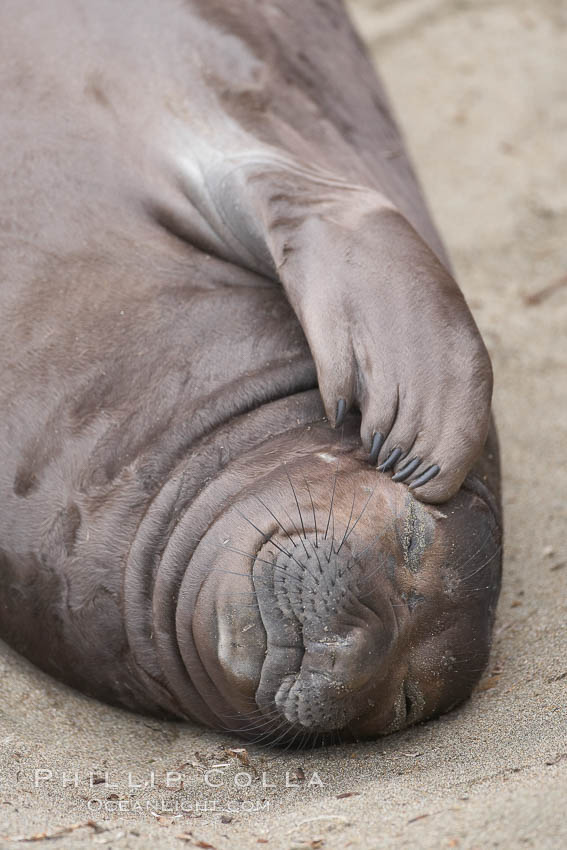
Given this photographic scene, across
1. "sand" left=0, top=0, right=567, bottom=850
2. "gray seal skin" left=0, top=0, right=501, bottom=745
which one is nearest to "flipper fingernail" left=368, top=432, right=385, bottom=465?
"gray seal skin" left=0, top=0, right=501, bottom=745

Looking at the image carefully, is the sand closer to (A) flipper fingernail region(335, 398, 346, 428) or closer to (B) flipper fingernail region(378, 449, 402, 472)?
(B) flipper fingernail region(378, 449, 402, 472)

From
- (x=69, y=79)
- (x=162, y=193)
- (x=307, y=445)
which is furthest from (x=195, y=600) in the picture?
(x=69, y=79)

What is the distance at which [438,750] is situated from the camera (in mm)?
2707

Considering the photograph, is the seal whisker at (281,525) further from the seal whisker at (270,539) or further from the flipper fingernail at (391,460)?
the flipper fingernail at (391,460)

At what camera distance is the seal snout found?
2605mm

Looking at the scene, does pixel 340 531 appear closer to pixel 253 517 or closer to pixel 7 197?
pixel 253 517

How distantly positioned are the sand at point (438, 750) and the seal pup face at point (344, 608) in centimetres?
12

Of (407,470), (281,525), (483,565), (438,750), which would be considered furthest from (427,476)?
(438,750)

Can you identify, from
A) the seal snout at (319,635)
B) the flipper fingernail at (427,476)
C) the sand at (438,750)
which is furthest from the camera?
the flipper fingernail at (427,476)

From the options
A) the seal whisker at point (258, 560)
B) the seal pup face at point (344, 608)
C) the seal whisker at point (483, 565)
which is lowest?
the seal whisker at point (483, 565)

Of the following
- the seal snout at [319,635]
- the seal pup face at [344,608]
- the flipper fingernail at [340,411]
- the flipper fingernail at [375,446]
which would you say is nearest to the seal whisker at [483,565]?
the seal pup face at [344,608]

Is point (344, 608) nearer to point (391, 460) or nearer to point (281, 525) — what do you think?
point (281, 525)

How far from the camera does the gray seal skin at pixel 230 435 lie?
8.94 ft

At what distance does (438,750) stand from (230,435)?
3.11 ft
